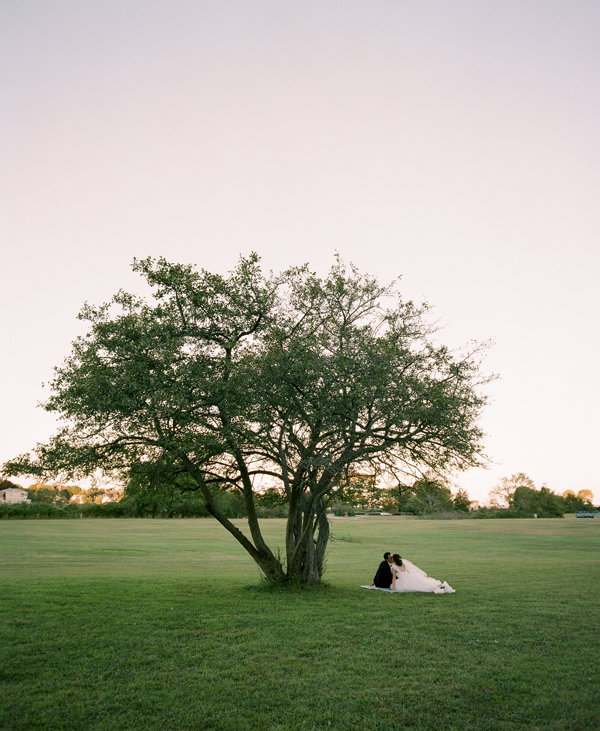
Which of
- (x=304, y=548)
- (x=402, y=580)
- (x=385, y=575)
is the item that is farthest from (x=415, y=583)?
(x=304, y=548)

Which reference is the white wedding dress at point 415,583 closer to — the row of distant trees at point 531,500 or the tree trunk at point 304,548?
the tree trunk at point 304,548

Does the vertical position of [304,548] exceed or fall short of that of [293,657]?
it exceeds it

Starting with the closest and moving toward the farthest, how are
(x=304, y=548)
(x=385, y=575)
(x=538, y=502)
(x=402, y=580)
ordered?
(x=304, y=548) < (x=402, y=580) < (x=385, y=575) < (x=538, y=502)

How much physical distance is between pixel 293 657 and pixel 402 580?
11.3 m

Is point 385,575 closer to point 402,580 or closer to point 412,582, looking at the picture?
point 402,580

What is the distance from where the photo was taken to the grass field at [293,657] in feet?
24.8

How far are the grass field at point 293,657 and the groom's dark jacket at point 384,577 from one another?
958mm

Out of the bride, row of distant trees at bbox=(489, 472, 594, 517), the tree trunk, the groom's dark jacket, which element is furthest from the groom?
row of distant trees at bbox=(489, 472, 594, 517)

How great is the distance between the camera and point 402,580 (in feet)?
67.7

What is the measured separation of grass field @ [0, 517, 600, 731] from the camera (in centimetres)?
757

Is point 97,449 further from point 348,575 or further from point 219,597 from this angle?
point 348,575

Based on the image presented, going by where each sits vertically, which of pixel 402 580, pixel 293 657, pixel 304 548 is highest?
pixel 304 548

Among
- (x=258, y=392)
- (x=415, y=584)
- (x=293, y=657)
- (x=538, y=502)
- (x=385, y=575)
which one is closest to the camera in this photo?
(x=293, y=657)

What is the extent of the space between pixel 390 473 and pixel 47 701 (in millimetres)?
12998
